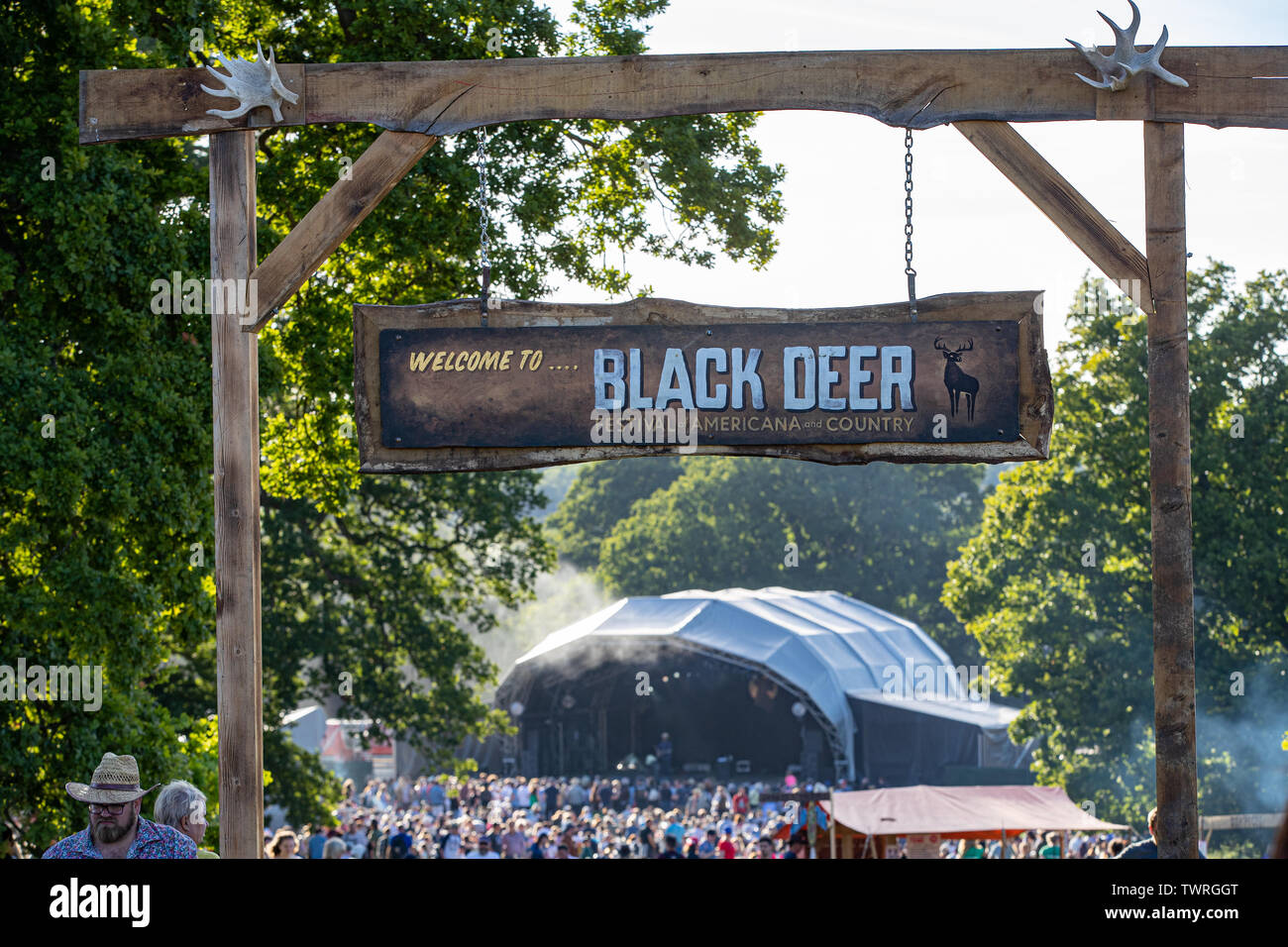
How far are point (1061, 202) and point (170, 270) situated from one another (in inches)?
355

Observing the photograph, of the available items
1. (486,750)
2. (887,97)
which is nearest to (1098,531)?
(486,750)

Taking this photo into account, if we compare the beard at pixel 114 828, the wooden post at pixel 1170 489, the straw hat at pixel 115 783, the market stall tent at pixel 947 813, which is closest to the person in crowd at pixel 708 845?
the market stall tent at pixel 947 813

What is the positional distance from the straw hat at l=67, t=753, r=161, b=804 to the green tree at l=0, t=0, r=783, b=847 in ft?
25.4

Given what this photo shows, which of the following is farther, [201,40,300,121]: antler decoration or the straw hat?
[201,40,300,121]: antler decoration

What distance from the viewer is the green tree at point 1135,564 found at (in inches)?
1072

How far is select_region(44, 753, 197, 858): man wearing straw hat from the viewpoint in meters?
4.46

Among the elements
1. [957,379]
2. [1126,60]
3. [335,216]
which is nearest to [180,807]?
[335,216]

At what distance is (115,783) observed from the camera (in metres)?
4.73

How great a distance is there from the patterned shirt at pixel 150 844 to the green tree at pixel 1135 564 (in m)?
24.6

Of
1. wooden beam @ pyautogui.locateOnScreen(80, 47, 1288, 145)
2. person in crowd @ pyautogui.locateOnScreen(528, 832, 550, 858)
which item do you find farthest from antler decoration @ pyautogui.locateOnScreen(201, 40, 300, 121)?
person in crowd @ pyautogui.locateOnScreen(528, 832, 550, 858)

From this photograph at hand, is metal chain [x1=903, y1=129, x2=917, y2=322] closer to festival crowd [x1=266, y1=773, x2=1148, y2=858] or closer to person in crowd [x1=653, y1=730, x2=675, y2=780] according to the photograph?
festival crowd [x1=266, y1=773, x2=1148, y2=858]

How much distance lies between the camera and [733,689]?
42594 millimetres

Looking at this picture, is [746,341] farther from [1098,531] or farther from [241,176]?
[1098,531]

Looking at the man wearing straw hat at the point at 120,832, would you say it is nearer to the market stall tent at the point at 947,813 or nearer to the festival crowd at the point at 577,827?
the festival crowd at the point at 577,827
